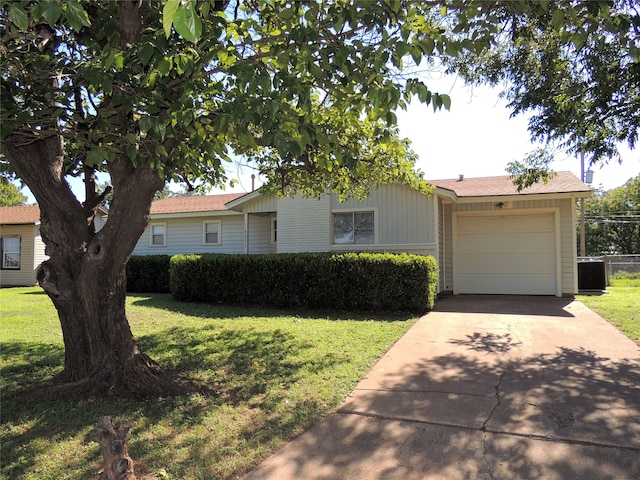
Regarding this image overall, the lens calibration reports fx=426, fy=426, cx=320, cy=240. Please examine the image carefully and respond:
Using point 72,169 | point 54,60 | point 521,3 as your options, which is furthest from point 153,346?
point 521,3

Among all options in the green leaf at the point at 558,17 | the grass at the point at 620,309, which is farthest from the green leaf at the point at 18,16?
the grass at the point at 620,309

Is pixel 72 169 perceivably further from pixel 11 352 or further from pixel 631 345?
pixel 631 345

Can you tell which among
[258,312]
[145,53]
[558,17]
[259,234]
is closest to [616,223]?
[259,234]

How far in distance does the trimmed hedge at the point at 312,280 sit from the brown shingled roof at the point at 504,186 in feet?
13.4

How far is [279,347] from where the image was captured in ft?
22.5

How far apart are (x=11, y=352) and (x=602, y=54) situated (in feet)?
32.9

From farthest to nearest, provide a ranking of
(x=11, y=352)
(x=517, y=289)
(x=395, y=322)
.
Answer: (x=517, y=289) → (x=395, y=322) → (x=11, y=352)

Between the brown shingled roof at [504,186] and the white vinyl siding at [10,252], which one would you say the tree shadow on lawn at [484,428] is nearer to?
the brown shingled roof at [504,186]

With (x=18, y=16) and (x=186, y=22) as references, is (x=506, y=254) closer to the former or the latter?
(x=186, y=22)

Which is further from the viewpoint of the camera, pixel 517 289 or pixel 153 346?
pixel 517 289

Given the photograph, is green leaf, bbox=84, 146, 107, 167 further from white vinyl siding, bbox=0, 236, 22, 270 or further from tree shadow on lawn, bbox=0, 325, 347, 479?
white vinyl siding, bbox=0, 236, 22, 270

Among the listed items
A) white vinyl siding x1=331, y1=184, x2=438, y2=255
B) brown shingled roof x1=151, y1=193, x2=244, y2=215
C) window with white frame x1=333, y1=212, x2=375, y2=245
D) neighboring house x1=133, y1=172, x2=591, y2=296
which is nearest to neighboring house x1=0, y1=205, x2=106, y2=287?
brown shingled roof x1=151, y1=193, x2=244, y2=215

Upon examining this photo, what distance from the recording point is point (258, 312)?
1040 cm

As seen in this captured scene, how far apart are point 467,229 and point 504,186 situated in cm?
178
